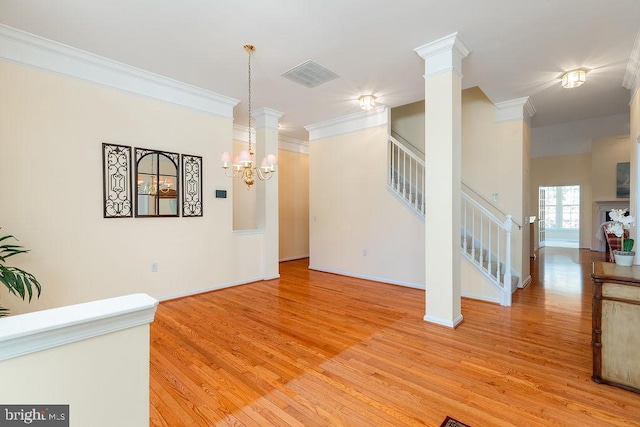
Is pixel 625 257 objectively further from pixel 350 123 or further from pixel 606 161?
pixel 606 161

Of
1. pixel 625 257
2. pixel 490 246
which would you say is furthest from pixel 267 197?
pixel 625 257

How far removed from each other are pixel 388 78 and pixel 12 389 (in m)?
4.40

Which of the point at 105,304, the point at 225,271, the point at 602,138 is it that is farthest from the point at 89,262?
the point at 602,138

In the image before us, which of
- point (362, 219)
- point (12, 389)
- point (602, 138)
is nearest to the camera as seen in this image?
point (12, 389)

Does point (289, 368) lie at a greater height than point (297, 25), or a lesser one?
lesser

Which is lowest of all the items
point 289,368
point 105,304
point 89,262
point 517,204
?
point 289,368

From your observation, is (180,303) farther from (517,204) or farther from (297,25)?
(517,204)

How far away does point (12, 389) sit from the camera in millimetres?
962

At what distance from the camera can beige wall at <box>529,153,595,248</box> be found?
8930 mm

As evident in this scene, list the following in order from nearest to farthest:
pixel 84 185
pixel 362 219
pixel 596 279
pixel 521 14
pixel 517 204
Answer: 1. pixel 596 279
2. pixel 521 14
3. pixel 84 185
4. pixel 517 204
5. pixel 362 219

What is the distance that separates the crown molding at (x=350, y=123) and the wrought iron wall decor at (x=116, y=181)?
361 cm

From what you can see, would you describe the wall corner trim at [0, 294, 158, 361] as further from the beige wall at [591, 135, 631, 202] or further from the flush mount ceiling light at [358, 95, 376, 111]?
the beige wall at [591, 135, 631, 202]

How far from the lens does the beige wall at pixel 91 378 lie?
3.23ft

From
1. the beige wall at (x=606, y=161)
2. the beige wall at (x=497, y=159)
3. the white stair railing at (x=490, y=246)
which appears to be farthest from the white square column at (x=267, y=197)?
the beige wall at (x=606, y=161)
